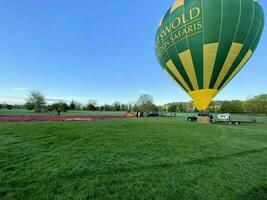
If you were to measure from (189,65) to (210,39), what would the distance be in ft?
7.90

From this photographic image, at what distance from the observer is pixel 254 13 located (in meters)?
13.0

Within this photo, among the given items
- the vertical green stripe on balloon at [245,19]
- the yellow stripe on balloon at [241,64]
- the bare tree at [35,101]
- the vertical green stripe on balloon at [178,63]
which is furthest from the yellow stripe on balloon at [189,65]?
the bare tree at [35,101]

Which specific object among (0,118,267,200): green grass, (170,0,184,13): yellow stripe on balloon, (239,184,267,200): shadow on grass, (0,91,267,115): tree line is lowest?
(239,184,267,200): shadow on grass

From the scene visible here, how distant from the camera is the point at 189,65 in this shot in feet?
47.2

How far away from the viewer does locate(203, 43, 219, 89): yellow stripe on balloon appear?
43.4ft

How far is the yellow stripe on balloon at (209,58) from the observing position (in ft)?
43.4

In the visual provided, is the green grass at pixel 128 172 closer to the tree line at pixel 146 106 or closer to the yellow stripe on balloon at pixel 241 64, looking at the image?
the yellow stripe on balloon at pixel 241 64

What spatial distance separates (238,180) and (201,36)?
37.6ft

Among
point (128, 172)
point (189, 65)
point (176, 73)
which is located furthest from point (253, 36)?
point (128, 172)

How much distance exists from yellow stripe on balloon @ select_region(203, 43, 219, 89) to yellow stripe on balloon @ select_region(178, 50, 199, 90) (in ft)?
2.81

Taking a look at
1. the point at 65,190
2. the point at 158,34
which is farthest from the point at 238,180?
the point at 158,34

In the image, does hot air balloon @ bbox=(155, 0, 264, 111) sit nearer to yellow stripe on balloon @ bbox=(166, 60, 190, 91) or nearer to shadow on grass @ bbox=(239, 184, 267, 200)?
yellow stripe on balloon @ bbox=(166, 60, 190, 91)

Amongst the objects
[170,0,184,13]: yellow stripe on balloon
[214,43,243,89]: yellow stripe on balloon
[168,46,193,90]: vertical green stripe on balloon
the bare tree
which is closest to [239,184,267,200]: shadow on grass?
[214,43,243,89]: yellow stripe on balloon

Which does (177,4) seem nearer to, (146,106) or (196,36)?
(196,36)
